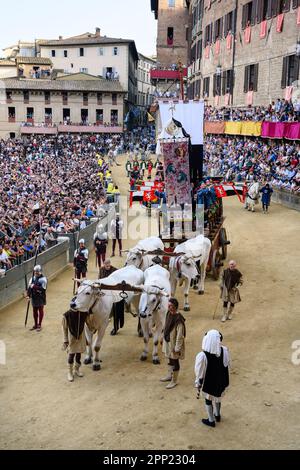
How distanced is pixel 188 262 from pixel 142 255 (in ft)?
3.90

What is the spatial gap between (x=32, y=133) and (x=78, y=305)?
52.2m

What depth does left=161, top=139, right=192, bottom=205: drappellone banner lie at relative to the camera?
16.0 meters

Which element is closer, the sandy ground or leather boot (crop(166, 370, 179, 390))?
the sandy ground

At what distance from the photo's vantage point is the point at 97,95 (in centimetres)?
6091

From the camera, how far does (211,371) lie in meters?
7.64

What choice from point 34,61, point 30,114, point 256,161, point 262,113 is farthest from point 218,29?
point 34,61

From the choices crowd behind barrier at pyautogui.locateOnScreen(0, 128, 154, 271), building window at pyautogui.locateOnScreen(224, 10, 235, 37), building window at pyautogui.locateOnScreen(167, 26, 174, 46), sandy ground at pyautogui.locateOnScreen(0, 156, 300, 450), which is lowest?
sandy ground at pyautogui.locateOnScreen(0, 156, 300, 450)

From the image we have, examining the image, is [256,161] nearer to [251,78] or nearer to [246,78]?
[251,78]

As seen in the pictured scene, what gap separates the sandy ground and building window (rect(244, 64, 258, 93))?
22.6 m

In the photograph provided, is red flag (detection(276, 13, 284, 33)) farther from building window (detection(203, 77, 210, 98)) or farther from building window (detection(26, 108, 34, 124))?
building window (detection(26, 108, 34, 124))

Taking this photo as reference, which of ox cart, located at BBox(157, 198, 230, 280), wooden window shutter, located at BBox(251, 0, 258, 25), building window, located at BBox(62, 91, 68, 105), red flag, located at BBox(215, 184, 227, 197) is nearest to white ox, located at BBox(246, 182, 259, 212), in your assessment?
ox cart, located at BBox(157, 198, 230, 280)

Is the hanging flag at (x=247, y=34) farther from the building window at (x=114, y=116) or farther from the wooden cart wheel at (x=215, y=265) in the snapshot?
the building window at (x=114, y=116)

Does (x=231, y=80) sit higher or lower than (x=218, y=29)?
lower

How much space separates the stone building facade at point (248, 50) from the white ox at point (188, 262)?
16371 millimetres
